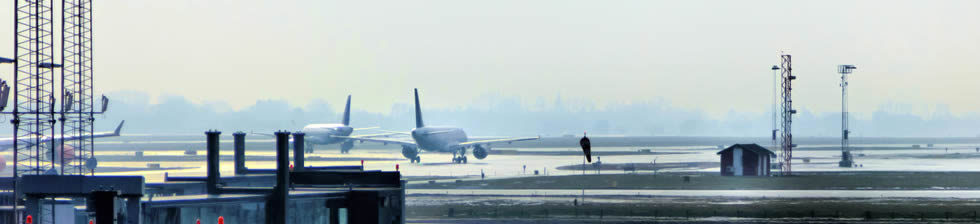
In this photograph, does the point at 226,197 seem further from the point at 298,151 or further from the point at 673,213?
the point at 673,213

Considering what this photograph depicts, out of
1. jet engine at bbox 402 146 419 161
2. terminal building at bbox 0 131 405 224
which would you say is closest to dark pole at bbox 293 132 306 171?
terminal building at bbox 0 131 405 224

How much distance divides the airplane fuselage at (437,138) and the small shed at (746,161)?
5373 centimetres

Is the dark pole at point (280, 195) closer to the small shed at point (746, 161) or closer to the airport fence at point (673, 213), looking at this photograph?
the airport fence at point (673, 213)

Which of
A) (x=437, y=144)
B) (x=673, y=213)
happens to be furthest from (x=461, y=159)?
(x=673, y=213)

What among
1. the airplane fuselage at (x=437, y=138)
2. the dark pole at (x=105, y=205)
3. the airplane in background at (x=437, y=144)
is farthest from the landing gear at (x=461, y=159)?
the dark pole at (x=105, y=205)

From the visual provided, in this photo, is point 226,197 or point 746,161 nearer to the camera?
point 226,197

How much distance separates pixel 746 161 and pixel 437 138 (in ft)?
190

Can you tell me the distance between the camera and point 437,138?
175250mm

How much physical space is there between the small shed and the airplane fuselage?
53726 mm

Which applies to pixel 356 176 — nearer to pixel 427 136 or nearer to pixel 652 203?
pixel 652 203

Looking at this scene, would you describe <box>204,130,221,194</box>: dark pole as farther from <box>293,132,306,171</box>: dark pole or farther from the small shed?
the small shed

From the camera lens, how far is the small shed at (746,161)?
129 meters

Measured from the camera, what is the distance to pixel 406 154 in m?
177

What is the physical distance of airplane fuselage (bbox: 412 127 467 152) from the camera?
568 feet
